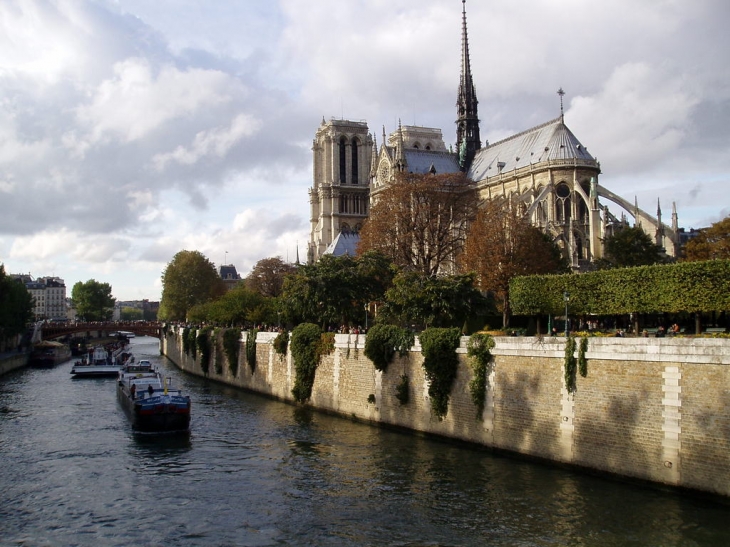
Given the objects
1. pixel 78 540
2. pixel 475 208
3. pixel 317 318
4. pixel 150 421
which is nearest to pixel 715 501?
pixel 78 540

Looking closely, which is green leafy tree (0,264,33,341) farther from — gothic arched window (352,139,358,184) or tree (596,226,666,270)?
tree (596,226,666,270)

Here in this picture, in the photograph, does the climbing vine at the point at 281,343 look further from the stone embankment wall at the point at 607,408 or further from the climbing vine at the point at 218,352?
the climbing vine at the point at 218,352

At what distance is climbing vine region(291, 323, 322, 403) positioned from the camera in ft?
137

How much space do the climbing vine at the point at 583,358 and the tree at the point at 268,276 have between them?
7302cm

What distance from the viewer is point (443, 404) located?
3091 cm

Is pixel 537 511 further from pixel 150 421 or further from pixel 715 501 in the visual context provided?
pixel 150 421

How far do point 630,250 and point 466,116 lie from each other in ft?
182

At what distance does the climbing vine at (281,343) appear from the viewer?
4563 centimetres

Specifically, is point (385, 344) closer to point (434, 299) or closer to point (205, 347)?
point (434, 299)

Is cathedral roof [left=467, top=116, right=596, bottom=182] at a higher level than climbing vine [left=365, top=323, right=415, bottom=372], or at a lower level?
higher

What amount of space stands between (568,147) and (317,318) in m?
42.8

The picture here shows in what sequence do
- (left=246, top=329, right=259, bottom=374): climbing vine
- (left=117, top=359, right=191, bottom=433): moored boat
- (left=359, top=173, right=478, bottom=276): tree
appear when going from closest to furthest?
(left=117, top=359, right=191, bottom=433): moored boat, (left=246, top=329, right=259, bottom=374): climbing vine, (left=359, top=173, right=478, bottom=276): tree

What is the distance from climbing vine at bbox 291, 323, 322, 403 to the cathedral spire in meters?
64.5

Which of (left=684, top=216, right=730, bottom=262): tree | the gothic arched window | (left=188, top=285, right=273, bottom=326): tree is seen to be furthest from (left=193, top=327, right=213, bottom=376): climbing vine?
the gothic arched window
